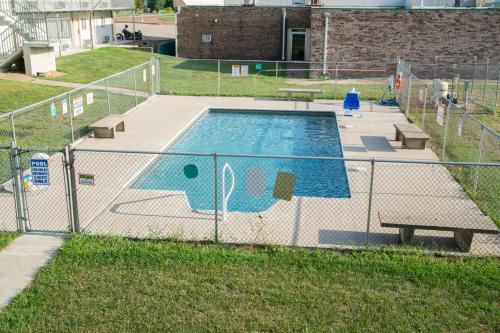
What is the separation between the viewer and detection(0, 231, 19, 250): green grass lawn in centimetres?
890

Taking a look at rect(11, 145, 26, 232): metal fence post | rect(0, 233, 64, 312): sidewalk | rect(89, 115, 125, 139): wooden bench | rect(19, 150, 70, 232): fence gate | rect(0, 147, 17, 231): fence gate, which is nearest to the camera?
rect(0, 233, 64, 312): sidewalk

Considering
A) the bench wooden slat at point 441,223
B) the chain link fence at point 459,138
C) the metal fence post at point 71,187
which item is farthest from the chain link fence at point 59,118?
the chain link fence at point 459,138

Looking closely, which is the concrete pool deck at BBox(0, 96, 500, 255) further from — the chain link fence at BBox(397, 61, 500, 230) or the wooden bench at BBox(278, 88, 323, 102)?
the wooden bench at BBox(278, 88, 323, 102)

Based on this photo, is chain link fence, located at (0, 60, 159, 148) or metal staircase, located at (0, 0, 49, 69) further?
metal staircase, located at (0, 0, 49, 69)

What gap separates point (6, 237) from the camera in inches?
358

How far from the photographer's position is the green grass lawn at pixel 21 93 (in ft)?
64.3

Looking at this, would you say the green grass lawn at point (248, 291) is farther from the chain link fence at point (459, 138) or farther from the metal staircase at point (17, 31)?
the metal staircase at point (17, 31)

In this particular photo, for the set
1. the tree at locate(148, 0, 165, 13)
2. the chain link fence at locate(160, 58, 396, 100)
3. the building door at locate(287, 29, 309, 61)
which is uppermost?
the tree at locate(148, 0, 165, 13)

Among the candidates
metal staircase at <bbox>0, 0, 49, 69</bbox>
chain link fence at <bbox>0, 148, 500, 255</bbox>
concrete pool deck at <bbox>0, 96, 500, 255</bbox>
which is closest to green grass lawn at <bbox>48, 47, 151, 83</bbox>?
metal staircase at <bbox>0, 0, 49, 69</bbox>

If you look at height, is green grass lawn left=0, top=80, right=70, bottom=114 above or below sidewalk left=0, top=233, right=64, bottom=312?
above

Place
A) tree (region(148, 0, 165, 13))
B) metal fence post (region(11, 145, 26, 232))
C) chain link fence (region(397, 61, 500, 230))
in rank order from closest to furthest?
metal fence post (region(11, 145, 26, 232))
chain link fence (region(397, 61, 500, 230))
tree (region(148, 0, 165, 13))

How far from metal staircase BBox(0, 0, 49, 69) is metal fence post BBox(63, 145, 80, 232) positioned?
18003 mm

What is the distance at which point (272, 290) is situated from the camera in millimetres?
7484

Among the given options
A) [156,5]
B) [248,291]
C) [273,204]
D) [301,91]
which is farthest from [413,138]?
[156,5]
